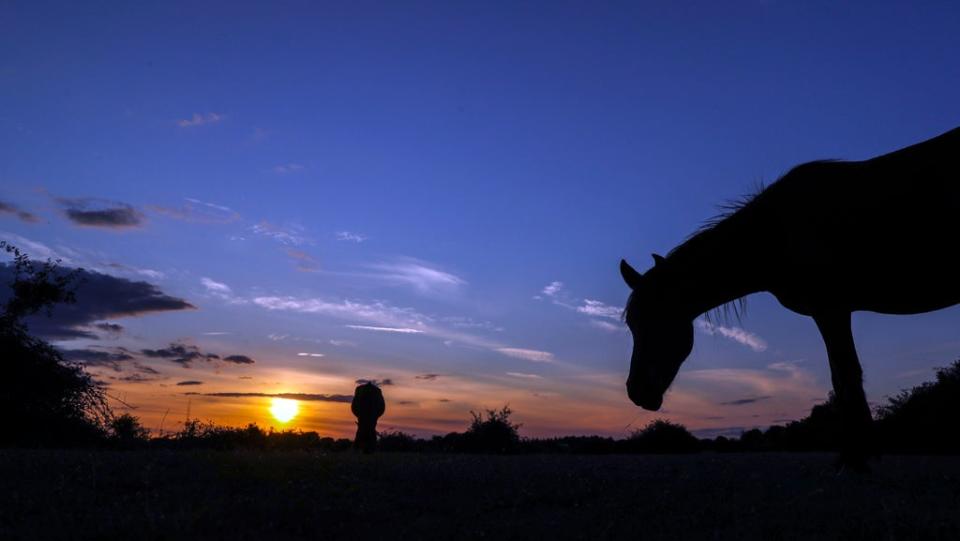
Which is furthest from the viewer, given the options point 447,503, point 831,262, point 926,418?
point 926,418

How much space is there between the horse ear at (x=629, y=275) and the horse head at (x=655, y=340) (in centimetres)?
10

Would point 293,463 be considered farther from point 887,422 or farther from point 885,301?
point 887,422

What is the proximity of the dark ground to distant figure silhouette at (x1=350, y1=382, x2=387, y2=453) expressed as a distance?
11.9 metres

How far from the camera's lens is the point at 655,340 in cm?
915

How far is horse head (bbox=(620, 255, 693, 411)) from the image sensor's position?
913 centimetres

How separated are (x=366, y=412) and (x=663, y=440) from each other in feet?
34.1

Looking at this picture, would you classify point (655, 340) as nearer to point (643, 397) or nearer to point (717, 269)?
point (643, 397)

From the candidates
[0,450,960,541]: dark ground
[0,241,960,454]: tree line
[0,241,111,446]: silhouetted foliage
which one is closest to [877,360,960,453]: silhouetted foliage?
[0,241,960,454]: tree line

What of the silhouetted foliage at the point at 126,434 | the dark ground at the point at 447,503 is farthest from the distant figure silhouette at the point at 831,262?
the silhouetted foliage at the point at 126,434

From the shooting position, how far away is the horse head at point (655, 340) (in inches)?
360

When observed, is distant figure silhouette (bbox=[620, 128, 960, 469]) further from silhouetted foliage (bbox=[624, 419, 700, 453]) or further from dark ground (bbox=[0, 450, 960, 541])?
silhouetted foliage (bbox=[624, 419, 700, 453])

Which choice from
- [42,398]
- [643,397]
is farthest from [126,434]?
[643,397]

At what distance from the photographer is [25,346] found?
53.8 ft

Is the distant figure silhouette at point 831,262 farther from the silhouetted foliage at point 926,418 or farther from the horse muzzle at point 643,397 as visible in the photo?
the silhouetted foliage at point 926,418
